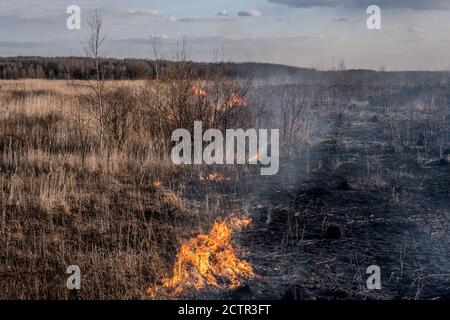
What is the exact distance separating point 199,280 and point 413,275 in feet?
7.44

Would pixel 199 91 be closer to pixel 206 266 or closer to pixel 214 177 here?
pixel 214 177

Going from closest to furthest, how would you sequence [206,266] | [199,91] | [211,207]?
[206,266] < [211,207] < [199,91]

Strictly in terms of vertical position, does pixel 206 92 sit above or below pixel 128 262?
above

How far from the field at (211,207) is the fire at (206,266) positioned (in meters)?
0.10

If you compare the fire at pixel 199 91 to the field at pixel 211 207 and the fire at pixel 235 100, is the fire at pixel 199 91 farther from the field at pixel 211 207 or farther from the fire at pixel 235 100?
the fire at pixel 235 100

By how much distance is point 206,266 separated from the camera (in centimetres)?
495

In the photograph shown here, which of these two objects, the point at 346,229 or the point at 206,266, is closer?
the point at 206,266

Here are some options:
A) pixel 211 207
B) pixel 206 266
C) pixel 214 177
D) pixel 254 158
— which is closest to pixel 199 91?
pixel 254 158

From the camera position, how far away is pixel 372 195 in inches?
306

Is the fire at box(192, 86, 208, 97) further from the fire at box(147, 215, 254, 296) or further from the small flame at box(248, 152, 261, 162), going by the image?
the fire at box(147, 215, 254, 296)

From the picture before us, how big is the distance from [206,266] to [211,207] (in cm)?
197

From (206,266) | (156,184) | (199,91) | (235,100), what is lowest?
(206,266)
